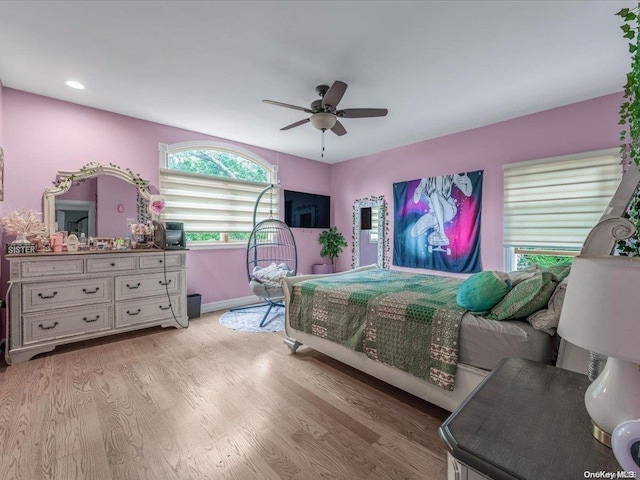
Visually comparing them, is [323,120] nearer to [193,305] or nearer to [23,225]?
[193,305]

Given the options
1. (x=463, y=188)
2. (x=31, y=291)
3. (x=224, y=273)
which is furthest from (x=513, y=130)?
(x=31, y=291)

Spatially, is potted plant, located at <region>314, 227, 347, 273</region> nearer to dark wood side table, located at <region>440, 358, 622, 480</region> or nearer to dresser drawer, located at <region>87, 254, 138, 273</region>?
dresser drawer, located at <region>87, 254, 138, 273</region>

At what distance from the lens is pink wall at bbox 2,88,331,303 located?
2.85 metres

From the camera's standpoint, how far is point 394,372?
1.97 meters

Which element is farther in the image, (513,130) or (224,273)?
(224,273)

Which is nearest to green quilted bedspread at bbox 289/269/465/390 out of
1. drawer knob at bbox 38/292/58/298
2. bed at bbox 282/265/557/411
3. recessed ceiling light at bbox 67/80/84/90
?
bed at bbox 282/265/557/411

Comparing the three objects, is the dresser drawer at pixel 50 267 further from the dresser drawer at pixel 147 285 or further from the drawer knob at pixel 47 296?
the dresser drawer at pixel 147 285

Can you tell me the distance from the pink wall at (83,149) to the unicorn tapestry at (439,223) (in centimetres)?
264

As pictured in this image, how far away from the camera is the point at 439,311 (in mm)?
1778

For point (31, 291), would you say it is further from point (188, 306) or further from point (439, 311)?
point (439, 311)

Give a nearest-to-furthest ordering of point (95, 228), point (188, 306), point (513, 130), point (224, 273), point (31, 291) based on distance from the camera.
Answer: point (31, 291)
point (95, 228)
point (513, 130)
point (188, 306)
point (224, 273)

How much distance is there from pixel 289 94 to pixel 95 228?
2.68 m

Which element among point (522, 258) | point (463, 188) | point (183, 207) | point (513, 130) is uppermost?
point (513, 130)

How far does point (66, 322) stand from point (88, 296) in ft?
0.93
